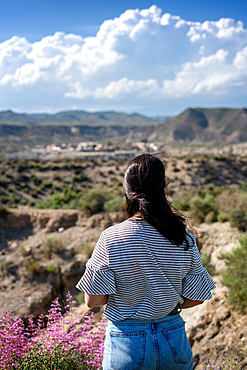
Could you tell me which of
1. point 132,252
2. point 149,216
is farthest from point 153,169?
point 132,252

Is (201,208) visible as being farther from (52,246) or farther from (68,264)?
(52,246)

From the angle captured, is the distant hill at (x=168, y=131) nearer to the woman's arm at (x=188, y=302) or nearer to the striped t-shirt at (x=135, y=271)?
the woman's arm at (x=188, y=302)

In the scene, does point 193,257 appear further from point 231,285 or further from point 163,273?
point 231,285

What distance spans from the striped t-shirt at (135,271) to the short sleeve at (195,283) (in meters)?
0.12

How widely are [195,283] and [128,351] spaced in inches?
21.8

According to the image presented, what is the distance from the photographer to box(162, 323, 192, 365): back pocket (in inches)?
60.2

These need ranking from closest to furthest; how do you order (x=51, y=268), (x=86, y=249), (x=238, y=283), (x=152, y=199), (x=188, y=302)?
(x=152, y=199) → (x=188, y=302) → (x=238, y=283) → (x=51, y=268) → (x=86, y=249)

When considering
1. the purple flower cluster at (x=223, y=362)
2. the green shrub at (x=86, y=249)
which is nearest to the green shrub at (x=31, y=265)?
the green shrub at (x=86, y=249)

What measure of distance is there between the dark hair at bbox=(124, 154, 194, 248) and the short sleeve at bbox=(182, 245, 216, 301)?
0.15 meters

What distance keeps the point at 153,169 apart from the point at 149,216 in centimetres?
28

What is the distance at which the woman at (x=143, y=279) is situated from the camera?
149cm

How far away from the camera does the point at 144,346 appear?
58.3 inches

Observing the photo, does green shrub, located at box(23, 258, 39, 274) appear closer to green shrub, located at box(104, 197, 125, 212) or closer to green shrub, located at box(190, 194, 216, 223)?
green shrub, located at box(104, 197, 125, 212)

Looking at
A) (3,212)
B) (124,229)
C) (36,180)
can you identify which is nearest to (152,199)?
(124,229)
